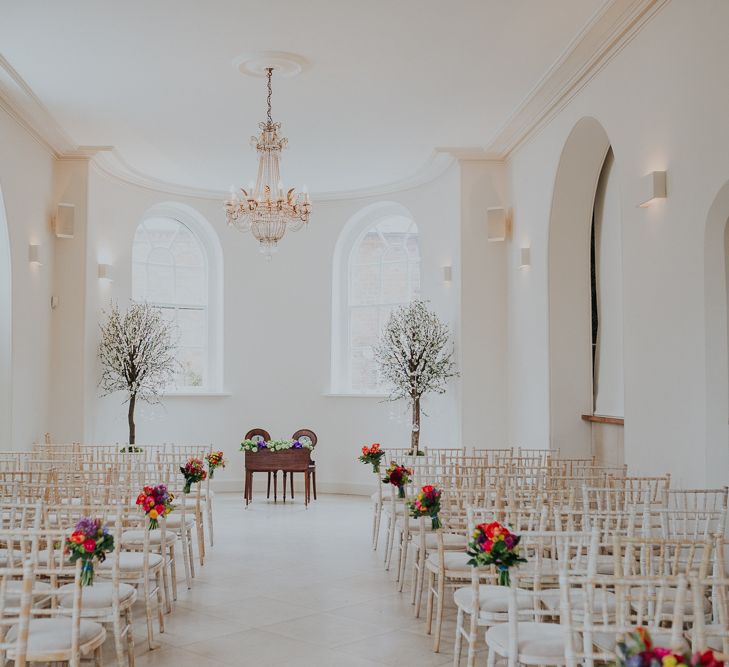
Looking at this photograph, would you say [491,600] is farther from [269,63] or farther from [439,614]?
[269,63]

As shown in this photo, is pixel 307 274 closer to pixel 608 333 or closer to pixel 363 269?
pixel 363 269

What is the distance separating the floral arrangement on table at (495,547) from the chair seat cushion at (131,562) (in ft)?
7.10

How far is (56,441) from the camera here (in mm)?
10078

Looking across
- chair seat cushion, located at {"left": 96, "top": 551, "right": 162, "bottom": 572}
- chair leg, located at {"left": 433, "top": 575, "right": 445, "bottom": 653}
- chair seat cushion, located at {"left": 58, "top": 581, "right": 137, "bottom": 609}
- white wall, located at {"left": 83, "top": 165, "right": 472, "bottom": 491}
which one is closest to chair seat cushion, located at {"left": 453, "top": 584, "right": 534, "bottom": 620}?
chair leg, located at {"left": 433, "top": 575, "right": 445, "bottom": 653}

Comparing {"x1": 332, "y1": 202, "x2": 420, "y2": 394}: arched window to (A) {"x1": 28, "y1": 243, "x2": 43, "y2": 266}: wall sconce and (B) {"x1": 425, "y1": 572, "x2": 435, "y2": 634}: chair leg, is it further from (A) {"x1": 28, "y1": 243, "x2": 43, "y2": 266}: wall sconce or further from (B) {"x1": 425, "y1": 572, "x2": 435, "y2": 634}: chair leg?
(B) {"x1": 425, "y1": 572, "x2": 435, "y2": 634}: chair leg

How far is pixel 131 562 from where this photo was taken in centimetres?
512

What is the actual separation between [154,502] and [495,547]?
7.58ft

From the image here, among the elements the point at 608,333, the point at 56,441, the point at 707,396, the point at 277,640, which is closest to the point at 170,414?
the point at 56,441

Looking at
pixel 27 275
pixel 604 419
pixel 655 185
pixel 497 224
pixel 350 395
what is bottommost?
pixel 604 419

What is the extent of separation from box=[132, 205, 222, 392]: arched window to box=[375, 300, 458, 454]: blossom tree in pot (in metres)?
3.22

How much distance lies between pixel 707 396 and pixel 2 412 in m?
6.66

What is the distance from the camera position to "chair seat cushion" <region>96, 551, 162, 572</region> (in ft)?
16.5

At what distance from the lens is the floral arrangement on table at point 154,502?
5.19 m

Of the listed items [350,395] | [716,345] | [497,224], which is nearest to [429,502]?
[716,345]
